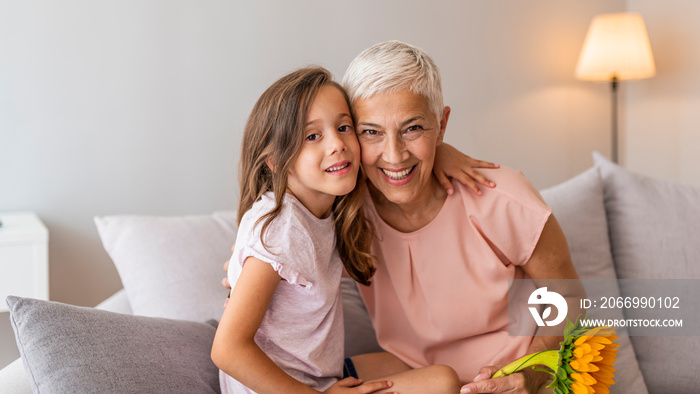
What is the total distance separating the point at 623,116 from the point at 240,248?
9.48 feet

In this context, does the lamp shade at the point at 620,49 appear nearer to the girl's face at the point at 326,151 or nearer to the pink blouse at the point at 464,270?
the pink blouse at the point at 464,270

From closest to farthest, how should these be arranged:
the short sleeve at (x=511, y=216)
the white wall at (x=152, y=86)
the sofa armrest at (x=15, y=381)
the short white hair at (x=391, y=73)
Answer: the sofa armrest at (x=15, y=381)
the short white hair at (x=391, y=73)
the short sleeve at (x=511, y=216)
the white wall at (x=152, y=86)

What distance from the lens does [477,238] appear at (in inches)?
60.7

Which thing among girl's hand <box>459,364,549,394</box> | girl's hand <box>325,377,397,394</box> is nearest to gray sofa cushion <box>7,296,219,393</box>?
girl's hand <box>325,377,397,394</box>

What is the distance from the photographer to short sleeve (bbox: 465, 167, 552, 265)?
4.88 ft

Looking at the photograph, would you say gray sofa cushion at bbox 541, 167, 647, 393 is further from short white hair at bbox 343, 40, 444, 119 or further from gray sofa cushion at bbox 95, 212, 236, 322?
gray sofa cushion at bbox 95, 212, 236, 322

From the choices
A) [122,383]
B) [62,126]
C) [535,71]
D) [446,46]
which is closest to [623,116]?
[535,71]

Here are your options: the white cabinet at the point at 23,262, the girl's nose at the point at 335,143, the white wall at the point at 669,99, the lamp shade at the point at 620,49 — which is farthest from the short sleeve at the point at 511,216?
the white wall at the point at 669,99

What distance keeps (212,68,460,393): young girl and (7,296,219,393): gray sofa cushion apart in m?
0.10

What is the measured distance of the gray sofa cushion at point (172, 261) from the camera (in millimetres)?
1702

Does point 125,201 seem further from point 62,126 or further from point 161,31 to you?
point 161,31

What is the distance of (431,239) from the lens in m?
1.57

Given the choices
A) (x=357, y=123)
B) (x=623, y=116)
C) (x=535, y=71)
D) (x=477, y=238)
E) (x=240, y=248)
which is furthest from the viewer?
(x=623, y=116)

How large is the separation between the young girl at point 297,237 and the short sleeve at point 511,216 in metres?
0.34
